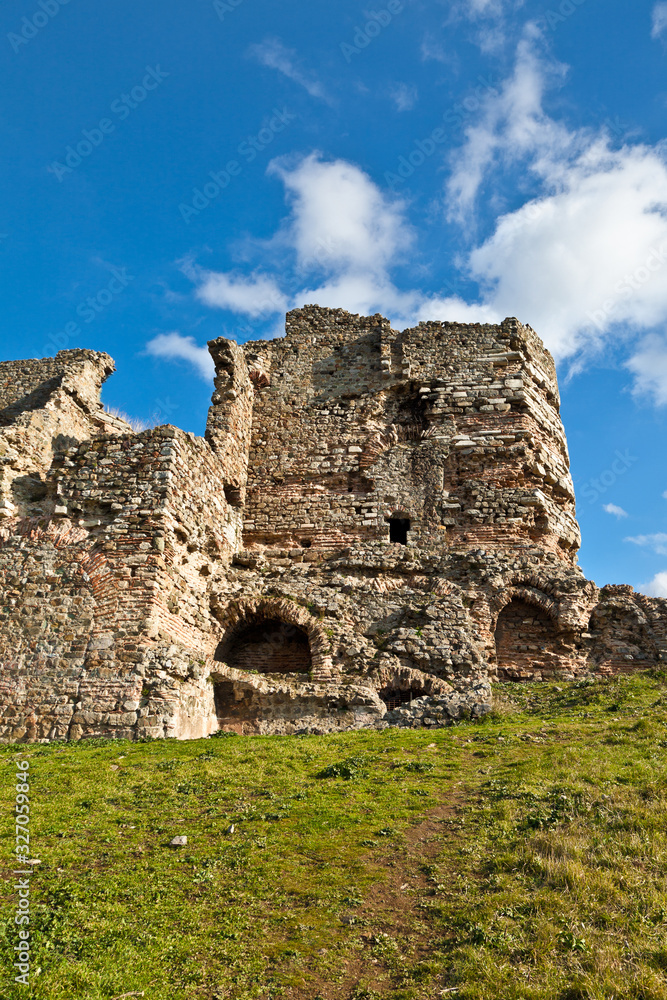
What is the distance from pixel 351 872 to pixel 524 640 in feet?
32.1

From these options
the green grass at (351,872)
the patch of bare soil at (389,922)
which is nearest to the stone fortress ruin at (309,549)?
the green grass at (351,872)

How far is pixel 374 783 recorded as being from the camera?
816 cm

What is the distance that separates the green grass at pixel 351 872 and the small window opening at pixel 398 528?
837cm

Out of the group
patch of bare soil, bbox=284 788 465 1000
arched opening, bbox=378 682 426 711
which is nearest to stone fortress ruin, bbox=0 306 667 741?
arched opening, bbox=378 682 426 711

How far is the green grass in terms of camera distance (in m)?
4.45

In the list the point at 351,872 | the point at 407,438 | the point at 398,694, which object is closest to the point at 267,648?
the point at 398,694

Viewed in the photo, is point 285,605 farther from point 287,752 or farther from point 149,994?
point 149,994

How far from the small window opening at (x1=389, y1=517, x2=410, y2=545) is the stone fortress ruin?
2.5 inches

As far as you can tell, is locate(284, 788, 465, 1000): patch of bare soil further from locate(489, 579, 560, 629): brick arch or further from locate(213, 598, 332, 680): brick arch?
locate(489, 579, 560, 629): brick arch

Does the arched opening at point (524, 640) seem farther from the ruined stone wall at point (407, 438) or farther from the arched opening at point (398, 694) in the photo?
the arched opening at point (398, 694)

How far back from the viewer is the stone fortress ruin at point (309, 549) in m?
11.6

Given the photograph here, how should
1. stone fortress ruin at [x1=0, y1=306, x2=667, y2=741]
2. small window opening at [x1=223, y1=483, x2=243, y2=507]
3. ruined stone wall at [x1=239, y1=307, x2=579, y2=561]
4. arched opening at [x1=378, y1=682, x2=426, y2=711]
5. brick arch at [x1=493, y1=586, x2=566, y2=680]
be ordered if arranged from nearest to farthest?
1. stone fortress ruin at [x1=0, y1=306, x2=667, y2=741]
2. arched opening at [x1=378, y1=682, x2=426, y2=711]
3. brick arch at [x1=493, y1=586, x2=566, y2=680]
4. small window opening at [x1=223, y1=483, x2=243, y2=507]
5. ruined stone wall at [x1=239, y1=307, x2=579, y2=561]

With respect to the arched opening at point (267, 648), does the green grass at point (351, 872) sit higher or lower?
lower

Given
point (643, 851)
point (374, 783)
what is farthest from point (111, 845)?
point (643, 851)
